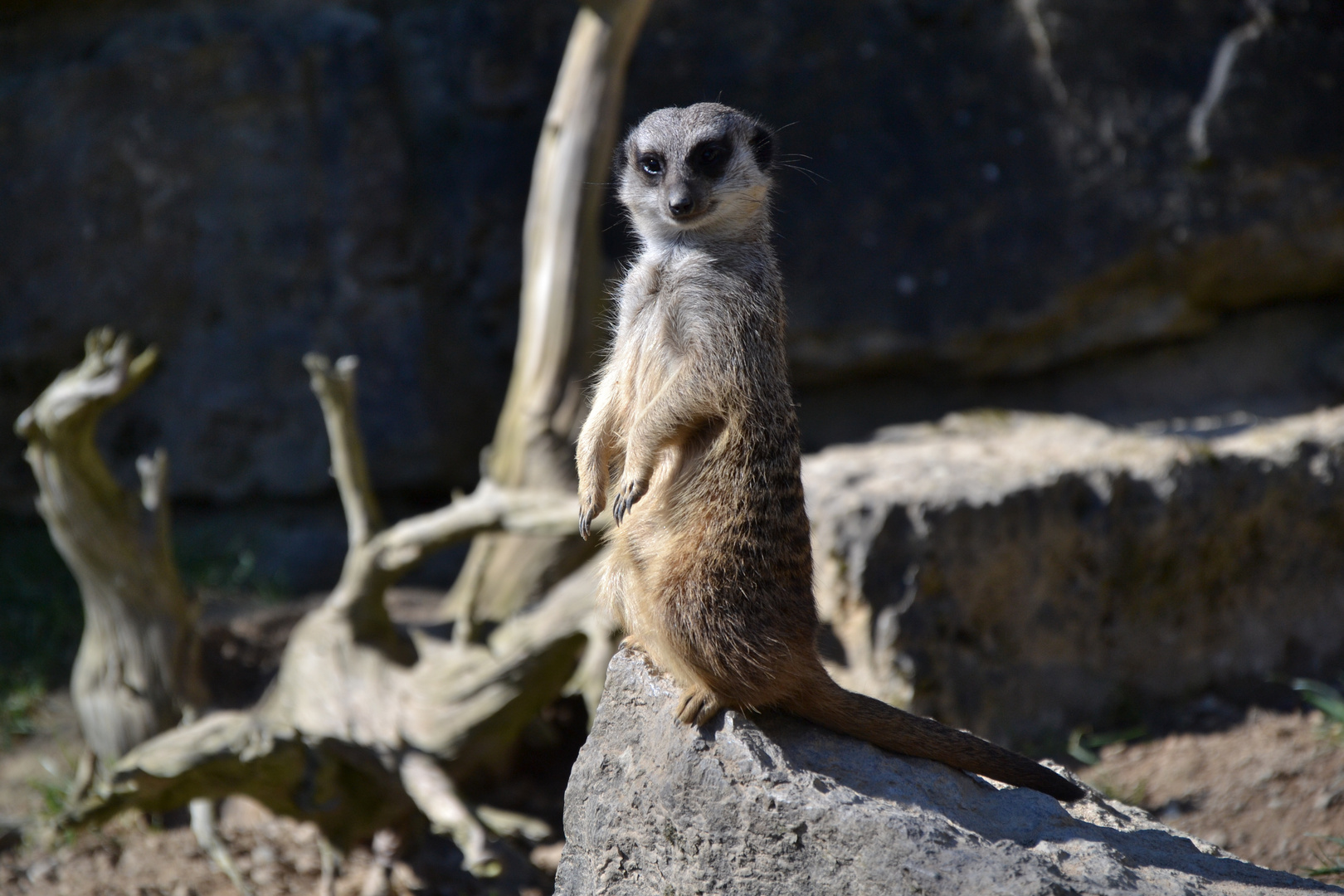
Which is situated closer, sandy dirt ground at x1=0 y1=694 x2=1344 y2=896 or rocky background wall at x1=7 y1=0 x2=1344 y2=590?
sandy dirt ground at x1=0 y1=694 x2=1344 y2=896

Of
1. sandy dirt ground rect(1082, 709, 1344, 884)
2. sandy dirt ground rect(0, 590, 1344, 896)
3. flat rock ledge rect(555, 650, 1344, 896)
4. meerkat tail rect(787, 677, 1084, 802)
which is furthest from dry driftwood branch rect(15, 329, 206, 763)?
sandy dirt ground rect(1082, 709, 1344, 884)

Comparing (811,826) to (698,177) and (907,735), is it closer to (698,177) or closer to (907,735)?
(907,735)

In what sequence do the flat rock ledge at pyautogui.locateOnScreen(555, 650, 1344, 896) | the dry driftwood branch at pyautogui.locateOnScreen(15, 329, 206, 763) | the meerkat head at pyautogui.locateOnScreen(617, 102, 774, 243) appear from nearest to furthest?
1. the flat rock ledge at pyautogui.locateOnScreen(555, 650, 1344, 896)
2. the meerkat head at pyautogui.locateOnScreen(617, 102, 774, 243)
3. the dry driftwood branch at pyautogui.locateOnScreen(15, 329, 206, 763)

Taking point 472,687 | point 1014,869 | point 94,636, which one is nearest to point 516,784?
point 472,687

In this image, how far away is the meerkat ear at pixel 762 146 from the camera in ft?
8.35

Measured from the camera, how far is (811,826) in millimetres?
1874

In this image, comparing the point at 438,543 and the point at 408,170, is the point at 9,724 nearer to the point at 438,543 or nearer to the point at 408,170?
the point at 438,543

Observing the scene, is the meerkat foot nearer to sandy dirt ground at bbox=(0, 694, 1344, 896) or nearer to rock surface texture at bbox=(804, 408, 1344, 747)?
rock surface texture at bbox=(804, 408, 1344, 747)

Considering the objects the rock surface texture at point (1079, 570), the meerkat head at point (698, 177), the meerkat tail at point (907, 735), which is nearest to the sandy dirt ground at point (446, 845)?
the rock surface texture at point (1079, 570)

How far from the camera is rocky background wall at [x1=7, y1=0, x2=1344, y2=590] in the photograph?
16.8ft

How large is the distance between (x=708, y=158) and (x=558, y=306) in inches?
101

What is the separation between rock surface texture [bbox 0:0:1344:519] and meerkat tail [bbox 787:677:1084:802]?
3.50m

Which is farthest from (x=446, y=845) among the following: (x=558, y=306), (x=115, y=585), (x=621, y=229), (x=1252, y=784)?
(x=621, y=229)

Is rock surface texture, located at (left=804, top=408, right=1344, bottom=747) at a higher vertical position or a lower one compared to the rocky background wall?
lower
